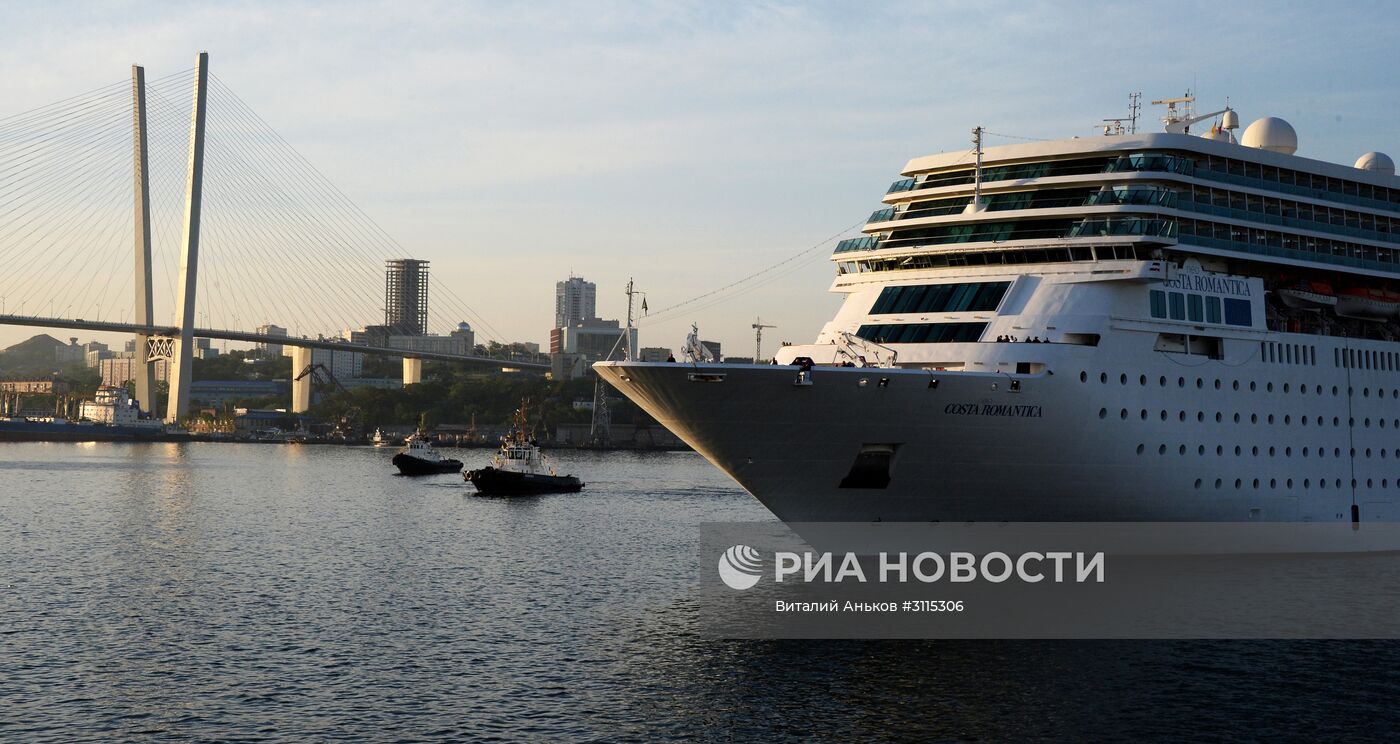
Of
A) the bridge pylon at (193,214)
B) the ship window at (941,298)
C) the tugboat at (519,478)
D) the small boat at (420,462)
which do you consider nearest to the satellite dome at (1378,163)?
the ship window at (941,298)

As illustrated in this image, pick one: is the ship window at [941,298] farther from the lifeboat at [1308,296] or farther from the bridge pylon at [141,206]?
the bridge pylon at [141,206]

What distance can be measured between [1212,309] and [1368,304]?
7.80 metres

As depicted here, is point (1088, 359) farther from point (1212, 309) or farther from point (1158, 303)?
point (1212, 309)

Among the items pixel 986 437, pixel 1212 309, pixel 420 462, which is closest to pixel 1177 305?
pixel 1212 309

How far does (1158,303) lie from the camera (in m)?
30.6

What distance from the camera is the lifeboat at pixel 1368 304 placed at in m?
36.2

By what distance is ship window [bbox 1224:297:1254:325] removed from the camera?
105 ft

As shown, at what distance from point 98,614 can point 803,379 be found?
1559 centimetres

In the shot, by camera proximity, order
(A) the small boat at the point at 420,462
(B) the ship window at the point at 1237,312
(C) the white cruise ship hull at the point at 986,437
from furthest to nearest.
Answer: (A) the small boat at the point at 420,462
(B) the ship window at the point at 1237,312
(C) the white cruise ship hull at the point at 986,437

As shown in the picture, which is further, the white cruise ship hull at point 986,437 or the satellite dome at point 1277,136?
the satellite dome at point 1277,136

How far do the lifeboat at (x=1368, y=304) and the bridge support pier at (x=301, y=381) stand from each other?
495ft

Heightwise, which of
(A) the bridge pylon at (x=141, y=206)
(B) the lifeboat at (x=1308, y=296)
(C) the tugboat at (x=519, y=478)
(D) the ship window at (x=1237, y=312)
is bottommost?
(C) the tugboat at (x=519, y=478)

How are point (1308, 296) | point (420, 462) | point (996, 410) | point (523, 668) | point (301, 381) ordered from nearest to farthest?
point (523, 668) < point (996, 410) < point (1308, 296) < point (420, 462) < point (301, 381)

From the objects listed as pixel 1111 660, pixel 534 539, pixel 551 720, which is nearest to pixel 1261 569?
pixel 1111 660
